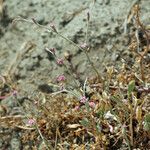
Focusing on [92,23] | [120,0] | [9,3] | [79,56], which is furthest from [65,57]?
[9,3]

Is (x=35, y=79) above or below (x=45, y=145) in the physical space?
above

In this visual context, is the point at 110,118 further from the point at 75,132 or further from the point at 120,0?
the point at 120,0

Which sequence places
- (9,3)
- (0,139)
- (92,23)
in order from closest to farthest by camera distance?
(0,139)
(92,23)
(9,3)

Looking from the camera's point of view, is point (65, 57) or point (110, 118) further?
point (65, 57)

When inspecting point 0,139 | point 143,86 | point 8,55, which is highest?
point 8,55

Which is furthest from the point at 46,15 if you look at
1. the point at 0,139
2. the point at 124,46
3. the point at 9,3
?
the point at 0,139

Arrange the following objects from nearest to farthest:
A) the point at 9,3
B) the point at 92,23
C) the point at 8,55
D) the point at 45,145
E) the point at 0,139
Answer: the point at 45,145
the point at 0,139
the point at 92,23
the point at 8,55
the point at 9,3

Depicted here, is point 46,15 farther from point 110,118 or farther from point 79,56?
point 110,118

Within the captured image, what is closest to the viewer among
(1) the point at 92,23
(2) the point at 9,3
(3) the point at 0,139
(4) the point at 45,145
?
(4) the point at 45,145

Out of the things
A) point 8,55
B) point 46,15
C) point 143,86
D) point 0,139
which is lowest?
point 0,139
